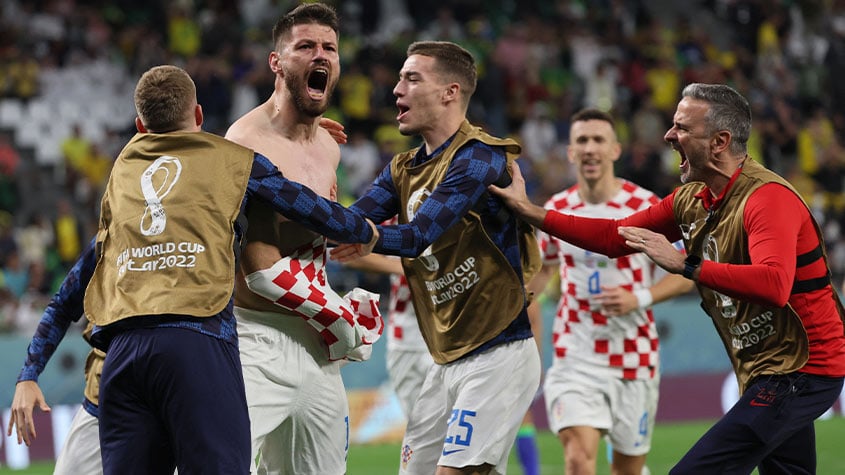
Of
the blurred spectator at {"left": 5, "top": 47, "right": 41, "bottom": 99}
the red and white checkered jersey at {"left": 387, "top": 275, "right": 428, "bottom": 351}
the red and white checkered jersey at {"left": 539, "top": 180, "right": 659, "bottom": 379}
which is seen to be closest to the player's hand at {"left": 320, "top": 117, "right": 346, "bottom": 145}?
the red and white checkered jersey at {"left": 539, "top": 180, "right": 659, "bottom": 379}

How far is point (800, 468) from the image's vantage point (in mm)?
5668

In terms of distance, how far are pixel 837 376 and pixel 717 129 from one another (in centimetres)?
124

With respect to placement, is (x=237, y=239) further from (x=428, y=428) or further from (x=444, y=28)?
(x=444, y=28)

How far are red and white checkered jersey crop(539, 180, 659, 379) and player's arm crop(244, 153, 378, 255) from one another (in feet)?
10.7

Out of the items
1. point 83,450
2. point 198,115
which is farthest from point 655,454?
point 198,115

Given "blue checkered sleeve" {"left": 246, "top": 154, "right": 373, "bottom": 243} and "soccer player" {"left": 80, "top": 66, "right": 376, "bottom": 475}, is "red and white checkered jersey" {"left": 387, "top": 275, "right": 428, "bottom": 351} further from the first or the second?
"soccer player" {"left": 80, "top": 66, "right": 376, "bottom": 475}

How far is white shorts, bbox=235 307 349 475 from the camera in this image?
17.7 ft

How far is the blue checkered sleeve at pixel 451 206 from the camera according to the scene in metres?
5.50

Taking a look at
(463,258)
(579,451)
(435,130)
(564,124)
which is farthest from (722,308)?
(564,124)

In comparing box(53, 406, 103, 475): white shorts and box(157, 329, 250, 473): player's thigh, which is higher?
box(157, 329, 250, 473): player's thigh

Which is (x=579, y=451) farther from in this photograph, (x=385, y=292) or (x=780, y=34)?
(x=780, y=34)

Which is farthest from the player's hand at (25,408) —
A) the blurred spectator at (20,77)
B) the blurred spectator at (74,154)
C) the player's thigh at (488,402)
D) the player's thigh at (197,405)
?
the blurred spectator at (20,77)

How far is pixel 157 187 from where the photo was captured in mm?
4633

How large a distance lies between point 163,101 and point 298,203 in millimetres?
668
